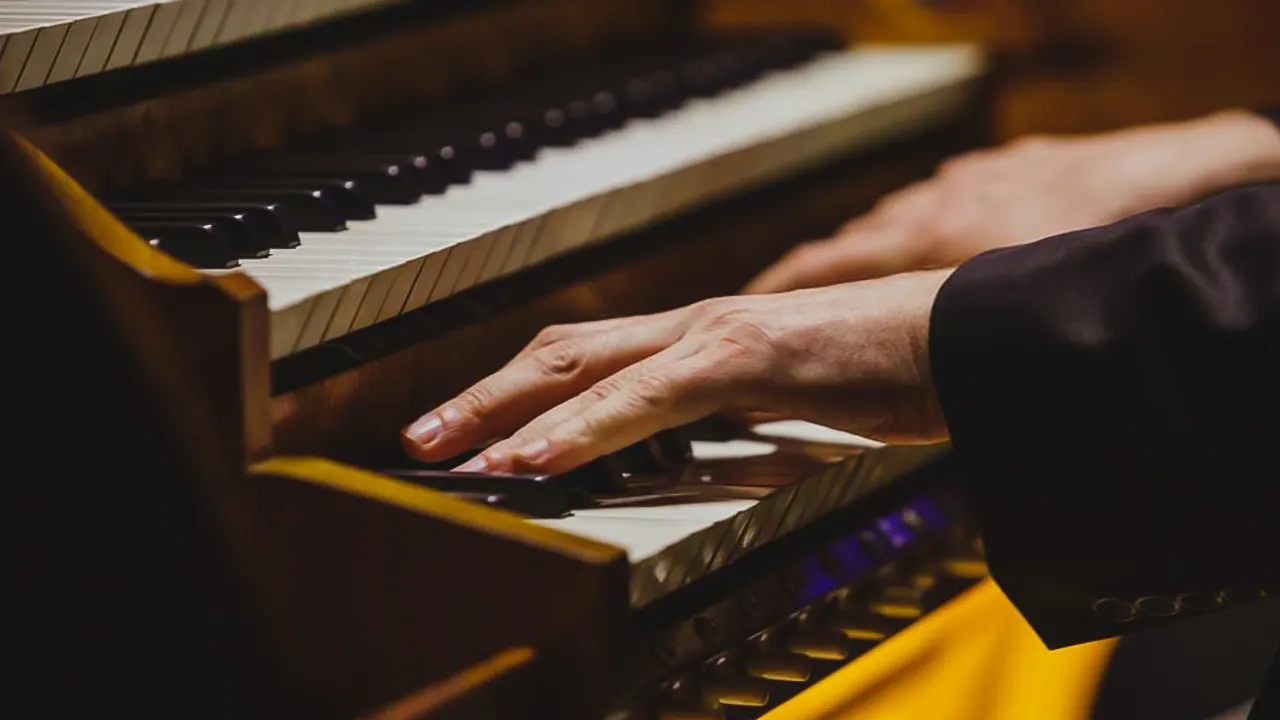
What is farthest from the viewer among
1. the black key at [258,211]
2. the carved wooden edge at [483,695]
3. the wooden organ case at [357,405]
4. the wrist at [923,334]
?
the black key at [258,211]

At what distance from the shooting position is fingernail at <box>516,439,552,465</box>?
0.99 metres

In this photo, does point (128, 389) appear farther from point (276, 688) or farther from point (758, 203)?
point (758, 203)

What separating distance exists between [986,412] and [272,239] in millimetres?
488

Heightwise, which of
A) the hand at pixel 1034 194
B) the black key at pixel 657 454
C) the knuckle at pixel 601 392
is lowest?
the black key at pixel 657 454

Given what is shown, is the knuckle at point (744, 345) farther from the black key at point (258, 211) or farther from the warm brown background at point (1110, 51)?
the warm brown background at point (1110, 51)

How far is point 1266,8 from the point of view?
Result: 198 centimetres

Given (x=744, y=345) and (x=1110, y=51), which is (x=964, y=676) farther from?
(x=1110, y=51)

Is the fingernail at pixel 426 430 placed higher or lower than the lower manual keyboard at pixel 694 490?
higher

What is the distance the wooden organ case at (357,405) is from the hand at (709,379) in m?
0.05

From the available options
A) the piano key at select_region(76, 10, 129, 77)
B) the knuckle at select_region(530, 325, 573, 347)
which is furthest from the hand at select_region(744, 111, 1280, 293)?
the piano key at select_region(76, 10, 129, 77)

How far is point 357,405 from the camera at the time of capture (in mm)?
1113

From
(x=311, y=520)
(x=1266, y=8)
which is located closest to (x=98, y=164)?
(x=311, y=520)

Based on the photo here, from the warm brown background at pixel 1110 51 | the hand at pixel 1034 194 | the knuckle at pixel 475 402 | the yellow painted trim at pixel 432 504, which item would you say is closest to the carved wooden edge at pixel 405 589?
the yellow painted trim at pixel 432 504

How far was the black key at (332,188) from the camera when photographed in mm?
1239
